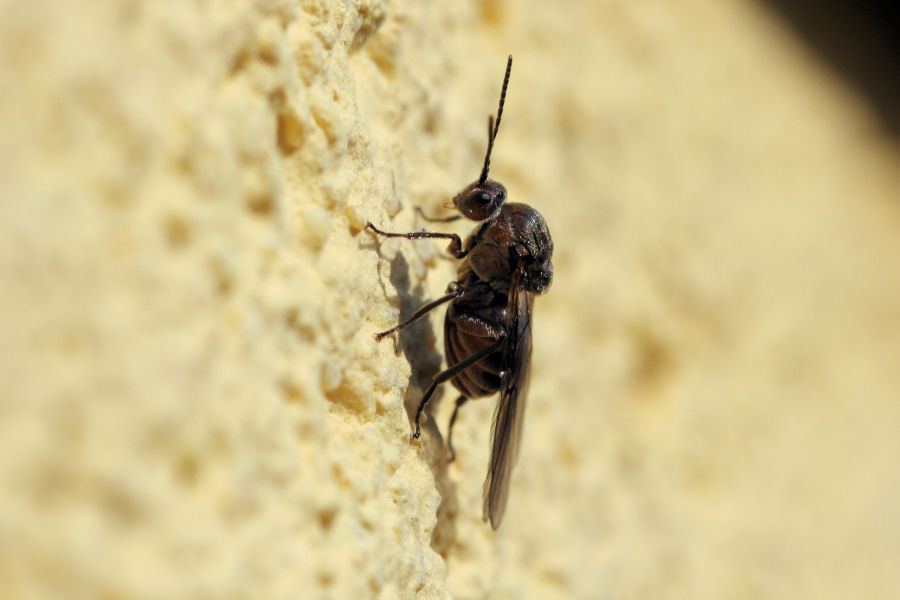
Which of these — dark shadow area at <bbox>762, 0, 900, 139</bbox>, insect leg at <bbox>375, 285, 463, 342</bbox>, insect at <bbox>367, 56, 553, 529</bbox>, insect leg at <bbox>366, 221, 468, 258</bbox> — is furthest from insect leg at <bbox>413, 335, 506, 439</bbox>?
dark shadow area at <bbox>762, 0, 900, 139</bbox>

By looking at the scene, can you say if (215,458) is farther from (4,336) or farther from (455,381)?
(455,381)

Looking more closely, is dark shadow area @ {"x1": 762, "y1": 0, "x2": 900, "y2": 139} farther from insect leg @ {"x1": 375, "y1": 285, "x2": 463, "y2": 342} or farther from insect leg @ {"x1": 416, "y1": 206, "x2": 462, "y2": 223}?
insect leg @ {"x1": 375, "y1": 285, "x2": 463, "y2": 342}

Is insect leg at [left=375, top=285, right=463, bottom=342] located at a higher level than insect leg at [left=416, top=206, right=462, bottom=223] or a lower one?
lower

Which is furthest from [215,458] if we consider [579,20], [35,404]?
[579,20]

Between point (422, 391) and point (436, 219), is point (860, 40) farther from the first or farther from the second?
point (422, 391)

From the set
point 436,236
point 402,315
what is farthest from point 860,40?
point 402,315

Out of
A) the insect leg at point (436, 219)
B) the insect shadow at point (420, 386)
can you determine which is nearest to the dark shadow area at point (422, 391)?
the insect shadow at point (420, 386)
